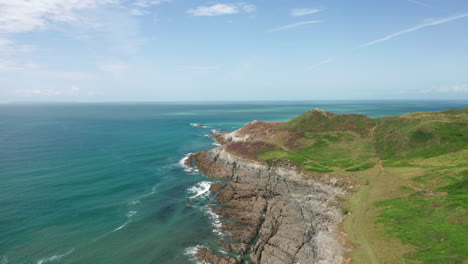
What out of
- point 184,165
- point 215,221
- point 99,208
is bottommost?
point 215,221

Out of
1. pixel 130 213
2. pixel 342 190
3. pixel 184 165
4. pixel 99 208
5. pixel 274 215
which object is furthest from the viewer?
pixel 184 165

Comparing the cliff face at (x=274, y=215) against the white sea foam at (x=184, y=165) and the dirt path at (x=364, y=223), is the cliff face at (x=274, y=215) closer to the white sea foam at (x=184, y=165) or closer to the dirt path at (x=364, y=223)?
the dirt path at (x=364, y=223)

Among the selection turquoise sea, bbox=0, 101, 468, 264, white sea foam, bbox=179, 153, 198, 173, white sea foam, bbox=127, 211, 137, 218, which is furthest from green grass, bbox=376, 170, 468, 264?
white sea foam, bbox=179, 153, 198, 173

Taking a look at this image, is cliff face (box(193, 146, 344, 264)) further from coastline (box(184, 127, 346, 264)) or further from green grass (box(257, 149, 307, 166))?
green grass (box(257, 149, 307, 166))

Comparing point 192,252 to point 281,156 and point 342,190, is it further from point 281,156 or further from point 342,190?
point 281,156

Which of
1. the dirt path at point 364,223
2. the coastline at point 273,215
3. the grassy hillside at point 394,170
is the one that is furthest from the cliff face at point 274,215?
the grassy hillside at point 394,170

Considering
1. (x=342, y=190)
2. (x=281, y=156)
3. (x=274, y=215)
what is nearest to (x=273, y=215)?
(x=274, y=215)
